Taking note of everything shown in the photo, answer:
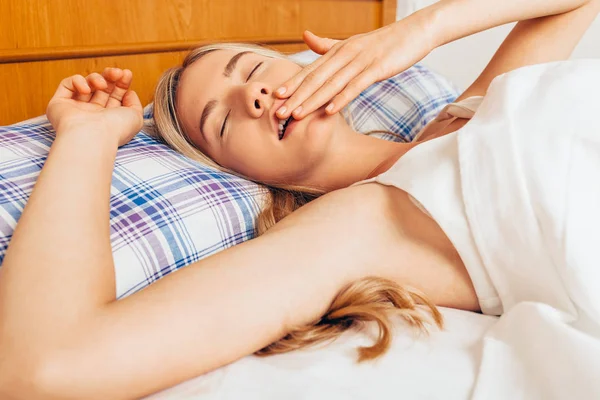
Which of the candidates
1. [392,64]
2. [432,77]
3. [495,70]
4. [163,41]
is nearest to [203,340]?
[392,64]

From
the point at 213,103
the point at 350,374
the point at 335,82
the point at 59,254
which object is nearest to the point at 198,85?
the point at 213,103

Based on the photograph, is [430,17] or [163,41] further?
[163,41]

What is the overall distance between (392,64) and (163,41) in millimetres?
724

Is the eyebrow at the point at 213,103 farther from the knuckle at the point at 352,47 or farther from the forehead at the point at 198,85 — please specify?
the knuckle at the point at 352,47

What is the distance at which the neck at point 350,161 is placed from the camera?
125 centimetres

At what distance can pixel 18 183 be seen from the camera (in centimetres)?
90

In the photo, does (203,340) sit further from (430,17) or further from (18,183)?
(430,17)

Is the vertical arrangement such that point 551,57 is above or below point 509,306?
above

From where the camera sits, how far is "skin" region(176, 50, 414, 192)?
1150 millimetres

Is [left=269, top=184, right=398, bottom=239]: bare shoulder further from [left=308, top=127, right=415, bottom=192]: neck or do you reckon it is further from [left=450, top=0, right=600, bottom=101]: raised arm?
[left=450, top=0, right=600, bottom=101]: raised arm

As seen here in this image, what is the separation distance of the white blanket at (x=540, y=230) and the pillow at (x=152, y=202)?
0.40m

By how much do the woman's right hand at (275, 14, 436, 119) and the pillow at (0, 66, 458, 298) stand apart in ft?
0.62

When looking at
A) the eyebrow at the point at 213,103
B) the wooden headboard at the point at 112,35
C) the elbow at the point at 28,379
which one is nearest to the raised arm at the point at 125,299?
the elbow at the point at 28,379

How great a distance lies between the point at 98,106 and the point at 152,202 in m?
0.27
